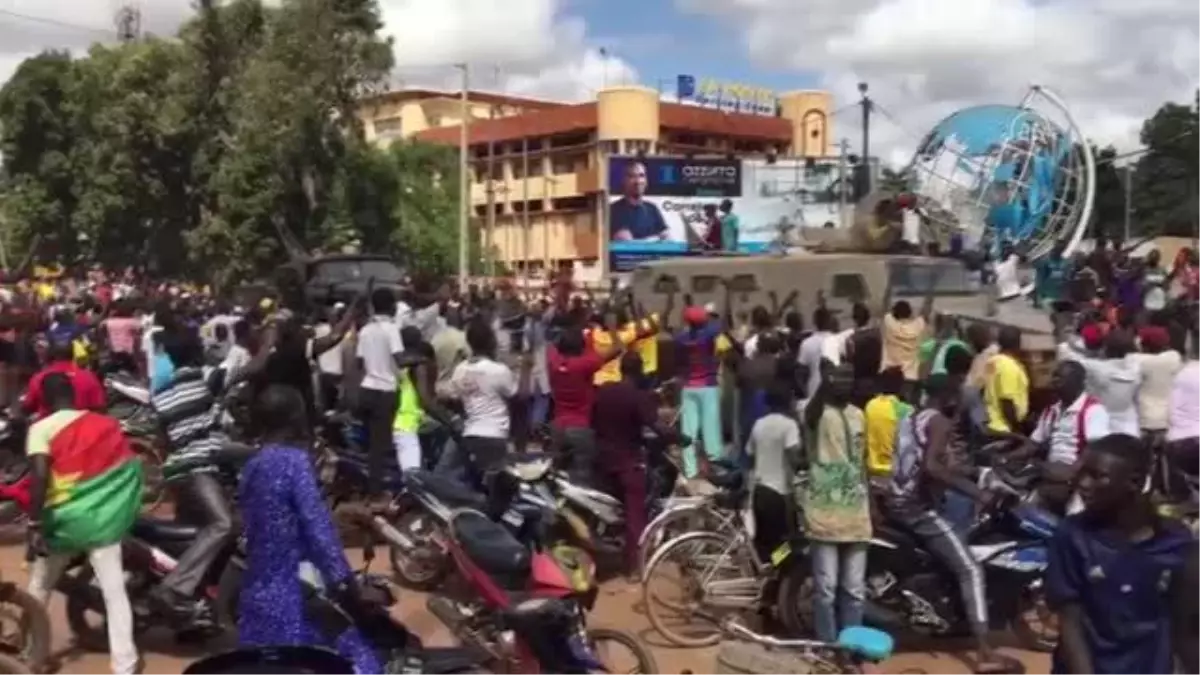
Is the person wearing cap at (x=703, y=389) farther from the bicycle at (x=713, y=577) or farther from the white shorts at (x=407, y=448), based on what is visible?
the bicycle at (x=713, y=577)

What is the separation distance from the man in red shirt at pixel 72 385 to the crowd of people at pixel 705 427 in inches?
1.2

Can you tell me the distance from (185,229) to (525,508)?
29232 mm

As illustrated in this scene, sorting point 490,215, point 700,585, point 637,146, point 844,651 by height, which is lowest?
point 700,585

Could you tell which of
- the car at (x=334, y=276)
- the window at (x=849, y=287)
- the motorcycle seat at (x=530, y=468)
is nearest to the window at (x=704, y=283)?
the window at (x=849, y=287)


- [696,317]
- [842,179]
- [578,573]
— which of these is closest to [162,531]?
[578,573]

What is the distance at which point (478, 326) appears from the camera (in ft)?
31.8

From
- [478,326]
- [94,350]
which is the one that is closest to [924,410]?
[478,326]

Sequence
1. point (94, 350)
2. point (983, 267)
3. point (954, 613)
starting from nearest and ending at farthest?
point (954, 613) < point (94, 350) < point (983, 267)

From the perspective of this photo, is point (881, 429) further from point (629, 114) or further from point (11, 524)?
point (629, 114)

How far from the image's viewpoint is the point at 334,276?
21.2 metres

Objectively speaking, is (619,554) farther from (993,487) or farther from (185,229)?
(185,229)

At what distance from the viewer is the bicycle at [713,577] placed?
7.89 meters

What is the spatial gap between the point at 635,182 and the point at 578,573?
34259 millimetres

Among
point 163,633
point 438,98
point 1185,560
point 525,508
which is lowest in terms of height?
point 163,633
